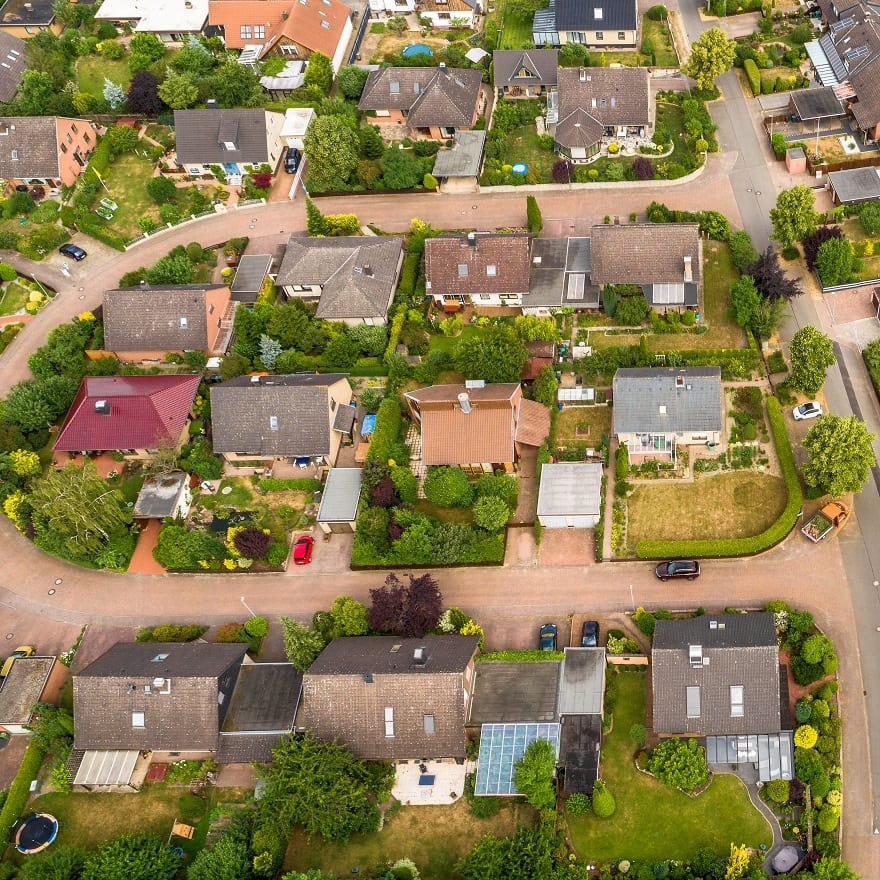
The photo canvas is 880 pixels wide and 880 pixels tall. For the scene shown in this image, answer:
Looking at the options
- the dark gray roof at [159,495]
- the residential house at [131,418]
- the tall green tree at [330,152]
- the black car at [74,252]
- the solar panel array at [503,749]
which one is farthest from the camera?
the black car at [74,252]

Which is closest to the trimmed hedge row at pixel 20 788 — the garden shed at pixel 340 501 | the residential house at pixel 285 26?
the garden shed at pixel 340 501

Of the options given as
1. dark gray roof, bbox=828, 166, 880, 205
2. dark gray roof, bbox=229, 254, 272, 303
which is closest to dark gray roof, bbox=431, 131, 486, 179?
dark gray roof, bbox=229, 254, 272, 303

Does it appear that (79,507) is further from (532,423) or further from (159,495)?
(532,423)

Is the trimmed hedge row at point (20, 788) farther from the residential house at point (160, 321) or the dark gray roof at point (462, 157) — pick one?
the dark gray roof at point (462, 157)

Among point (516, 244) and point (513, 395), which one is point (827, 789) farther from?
point (516, 244)

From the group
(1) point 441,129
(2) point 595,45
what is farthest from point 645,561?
(2) point 595,45

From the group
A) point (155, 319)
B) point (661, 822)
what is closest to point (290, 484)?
Result: point (155, 319)
